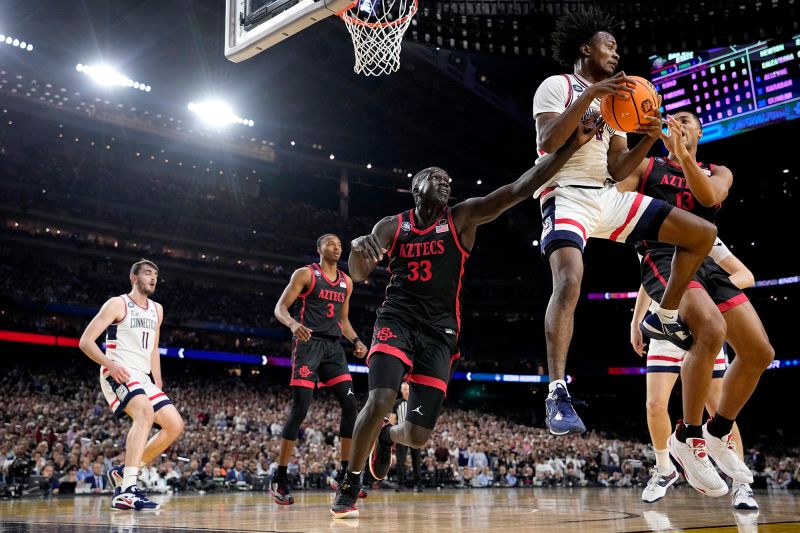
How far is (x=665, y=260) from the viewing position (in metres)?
5.23

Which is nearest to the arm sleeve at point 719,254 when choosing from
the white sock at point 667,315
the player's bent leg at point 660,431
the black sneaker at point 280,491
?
the player's bent leg at point 660,431

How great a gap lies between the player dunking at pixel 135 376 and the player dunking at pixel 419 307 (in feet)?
7.94

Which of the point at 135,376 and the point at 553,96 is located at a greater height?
the point at 553,96

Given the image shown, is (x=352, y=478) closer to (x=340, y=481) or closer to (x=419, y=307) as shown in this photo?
(x=340, y=481)

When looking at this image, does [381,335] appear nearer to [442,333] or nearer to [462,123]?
[442,333]

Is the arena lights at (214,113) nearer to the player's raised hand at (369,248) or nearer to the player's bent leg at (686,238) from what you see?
the player's raised hand at (369,248)

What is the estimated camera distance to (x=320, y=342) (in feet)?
24.5

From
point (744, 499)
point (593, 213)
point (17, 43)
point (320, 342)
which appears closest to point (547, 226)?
point (593, 213)

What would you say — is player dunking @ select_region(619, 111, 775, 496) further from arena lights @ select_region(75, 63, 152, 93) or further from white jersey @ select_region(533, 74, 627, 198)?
arena lights @ select_region(75, 63, 152, 93)

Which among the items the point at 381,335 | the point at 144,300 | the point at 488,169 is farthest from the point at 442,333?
the point at 488,169

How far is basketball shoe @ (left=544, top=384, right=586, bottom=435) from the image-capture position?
3732 millimetres

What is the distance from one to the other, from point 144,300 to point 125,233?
25.4m

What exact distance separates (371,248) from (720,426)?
290 cm

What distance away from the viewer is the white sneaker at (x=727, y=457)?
505cm
